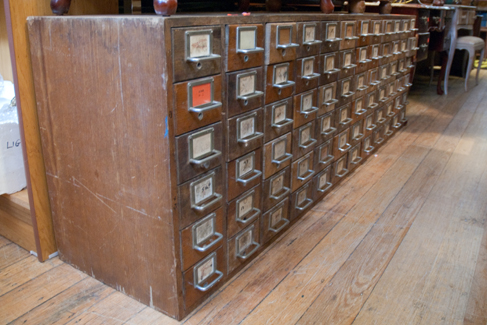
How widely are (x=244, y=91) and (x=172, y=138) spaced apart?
330 millimetres

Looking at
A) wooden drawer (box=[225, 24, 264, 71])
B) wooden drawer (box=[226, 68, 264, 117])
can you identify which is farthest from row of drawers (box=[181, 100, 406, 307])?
wooden drawer (box=[225, 24, 264, 71])

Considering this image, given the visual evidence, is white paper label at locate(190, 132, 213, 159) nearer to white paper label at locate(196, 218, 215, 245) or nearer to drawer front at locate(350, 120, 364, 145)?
white paper label at locate(196, 218, 215, 245)

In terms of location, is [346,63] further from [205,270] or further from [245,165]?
[205,270]

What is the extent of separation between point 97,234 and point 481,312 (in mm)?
1213

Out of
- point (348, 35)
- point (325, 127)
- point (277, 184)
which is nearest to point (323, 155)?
point (325, 127)

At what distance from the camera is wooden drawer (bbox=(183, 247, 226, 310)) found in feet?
4.21

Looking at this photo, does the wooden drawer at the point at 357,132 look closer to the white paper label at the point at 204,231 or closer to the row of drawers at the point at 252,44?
the row of drawers at the point at 252,44

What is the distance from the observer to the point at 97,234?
138 cm

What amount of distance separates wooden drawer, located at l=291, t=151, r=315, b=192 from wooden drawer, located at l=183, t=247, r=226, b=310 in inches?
20.2

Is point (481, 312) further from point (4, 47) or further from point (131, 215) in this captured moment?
point (4, 47)

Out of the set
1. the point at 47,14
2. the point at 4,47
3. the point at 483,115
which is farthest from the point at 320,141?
the point at 483,115

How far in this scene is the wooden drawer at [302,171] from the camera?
1780 mm

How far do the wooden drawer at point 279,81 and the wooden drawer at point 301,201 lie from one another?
45 centimetres

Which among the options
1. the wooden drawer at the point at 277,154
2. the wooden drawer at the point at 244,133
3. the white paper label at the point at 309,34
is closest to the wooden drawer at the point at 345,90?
the white paper label at the point at 309,34
